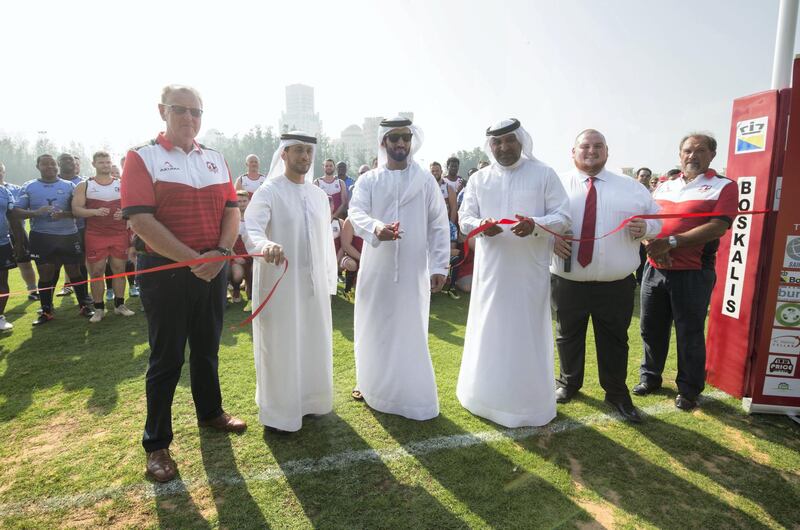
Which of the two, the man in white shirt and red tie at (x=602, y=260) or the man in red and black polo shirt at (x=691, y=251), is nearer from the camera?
the man in white shirt and red tie at (x=602, y=260)

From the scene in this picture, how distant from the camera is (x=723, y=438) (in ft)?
11.3

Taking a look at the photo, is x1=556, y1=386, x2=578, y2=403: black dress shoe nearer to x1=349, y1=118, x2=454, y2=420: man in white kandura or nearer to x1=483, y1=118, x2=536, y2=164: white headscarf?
x1=349, y1=118, x2=454, y2=420: man in white kandura

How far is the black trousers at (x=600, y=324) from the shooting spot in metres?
3.65

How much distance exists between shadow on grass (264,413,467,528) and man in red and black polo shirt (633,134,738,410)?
2689 mm

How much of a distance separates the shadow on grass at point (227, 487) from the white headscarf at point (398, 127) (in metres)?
2.60

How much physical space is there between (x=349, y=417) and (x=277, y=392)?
2.27 feet

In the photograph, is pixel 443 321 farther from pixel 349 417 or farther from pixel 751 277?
pixel 751 277

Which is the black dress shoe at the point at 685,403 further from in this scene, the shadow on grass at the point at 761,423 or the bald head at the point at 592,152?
the bald head at the point at 592,152

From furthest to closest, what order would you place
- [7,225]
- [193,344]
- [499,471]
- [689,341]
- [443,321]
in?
[443,321] → [7,225] → [689,341] → [193,344] → [499,471]

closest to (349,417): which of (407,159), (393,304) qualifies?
(393,304)

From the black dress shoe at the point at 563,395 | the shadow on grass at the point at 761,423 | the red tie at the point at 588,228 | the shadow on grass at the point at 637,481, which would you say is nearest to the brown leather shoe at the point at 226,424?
the shadow on grass at the point at 637,481

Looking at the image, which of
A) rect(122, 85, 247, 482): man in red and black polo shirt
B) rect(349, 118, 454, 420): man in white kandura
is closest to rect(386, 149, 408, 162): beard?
rect(349, 118, 454, 420): man in white kandura

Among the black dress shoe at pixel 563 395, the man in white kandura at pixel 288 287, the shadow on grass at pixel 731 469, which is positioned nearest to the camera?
the shadow on grass at pixel 731 469

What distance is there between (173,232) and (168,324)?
615 mm
